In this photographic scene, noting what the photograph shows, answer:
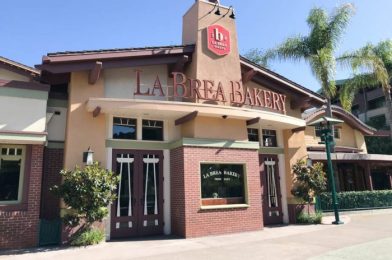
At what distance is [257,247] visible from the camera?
9.88 m

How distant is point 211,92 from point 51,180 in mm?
6473

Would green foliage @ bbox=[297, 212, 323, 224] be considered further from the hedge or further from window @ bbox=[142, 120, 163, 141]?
window @ bbox=[142, 120, 163, 141]

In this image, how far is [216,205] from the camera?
12.7m

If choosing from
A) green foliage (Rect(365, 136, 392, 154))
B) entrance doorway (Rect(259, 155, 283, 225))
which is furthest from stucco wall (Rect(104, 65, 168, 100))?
green foliage (Rect(365, 136, 392, 154))

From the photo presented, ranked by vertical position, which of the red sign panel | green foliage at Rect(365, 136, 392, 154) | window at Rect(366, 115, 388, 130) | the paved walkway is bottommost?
the paved walkway

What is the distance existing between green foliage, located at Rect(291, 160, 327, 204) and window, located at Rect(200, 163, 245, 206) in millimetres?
3269

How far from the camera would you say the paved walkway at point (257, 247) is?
29.0 ft

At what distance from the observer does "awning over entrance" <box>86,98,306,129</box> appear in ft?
37.8

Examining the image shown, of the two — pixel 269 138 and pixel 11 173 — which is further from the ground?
pixel 269 138

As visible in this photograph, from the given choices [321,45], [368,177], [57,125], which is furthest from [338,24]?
[57,125]

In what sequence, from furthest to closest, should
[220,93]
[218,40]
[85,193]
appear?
1. [218,40]
2. [220,93]
3. [85,193]

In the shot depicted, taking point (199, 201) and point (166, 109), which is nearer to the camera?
point (166, 109)

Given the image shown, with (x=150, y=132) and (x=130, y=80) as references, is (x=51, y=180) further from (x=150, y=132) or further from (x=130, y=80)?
(x=130, y=80)

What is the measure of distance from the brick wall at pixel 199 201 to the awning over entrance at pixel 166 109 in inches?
52.2
